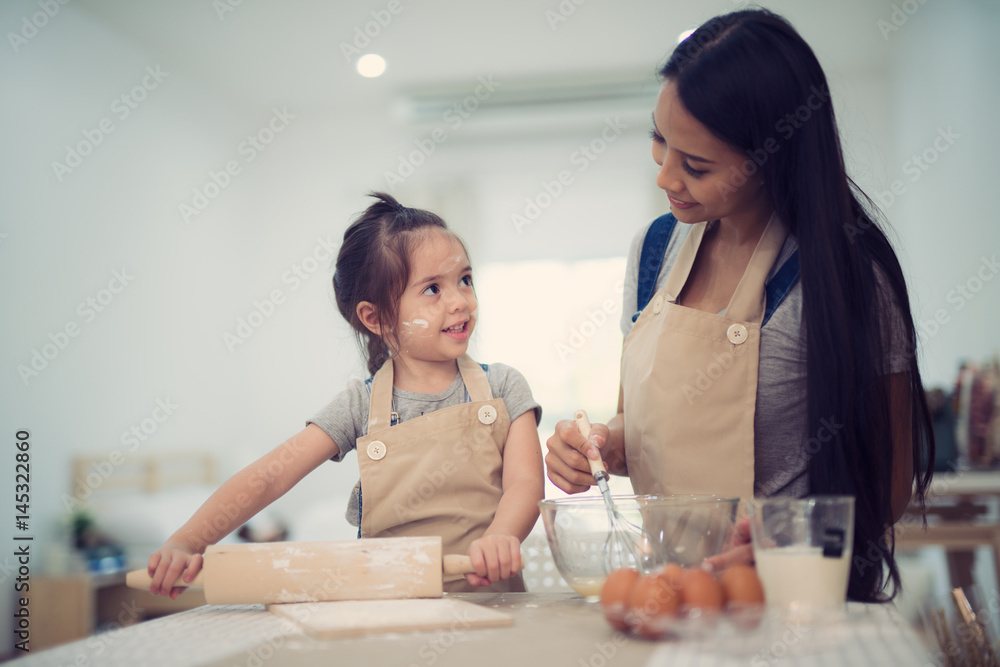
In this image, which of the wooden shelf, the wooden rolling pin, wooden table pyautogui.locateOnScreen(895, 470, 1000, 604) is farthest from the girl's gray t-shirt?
the wooden shelf

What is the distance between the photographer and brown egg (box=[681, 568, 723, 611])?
544 mm

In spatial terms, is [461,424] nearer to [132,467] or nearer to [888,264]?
[888,264]

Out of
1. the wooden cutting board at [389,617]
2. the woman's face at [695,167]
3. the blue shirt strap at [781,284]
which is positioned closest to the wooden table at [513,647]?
the wooden cutting board at [389,617]

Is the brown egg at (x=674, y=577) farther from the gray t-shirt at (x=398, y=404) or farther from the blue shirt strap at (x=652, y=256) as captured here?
the blue shirt strap at (x=652, y=256)

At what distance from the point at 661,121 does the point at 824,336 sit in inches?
13.6

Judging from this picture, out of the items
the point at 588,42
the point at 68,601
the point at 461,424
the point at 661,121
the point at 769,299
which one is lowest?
the point at 68,601

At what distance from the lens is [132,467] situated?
342cm

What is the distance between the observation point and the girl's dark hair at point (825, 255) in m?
0.84

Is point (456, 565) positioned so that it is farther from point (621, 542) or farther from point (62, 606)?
point (62, 606)

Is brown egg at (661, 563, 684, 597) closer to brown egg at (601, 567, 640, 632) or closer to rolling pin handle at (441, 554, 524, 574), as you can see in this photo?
brown egg at (601, 567, 640, 632)

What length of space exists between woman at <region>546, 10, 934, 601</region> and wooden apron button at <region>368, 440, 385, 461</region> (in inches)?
9.2

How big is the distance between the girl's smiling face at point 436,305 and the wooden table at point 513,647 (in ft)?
1.69

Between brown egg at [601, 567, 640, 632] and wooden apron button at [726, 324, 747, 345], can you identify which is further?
wooden apron button at [726, 324, 747, 345]

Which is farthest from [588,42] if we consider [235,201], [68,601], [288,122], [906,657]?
[906,657]
